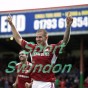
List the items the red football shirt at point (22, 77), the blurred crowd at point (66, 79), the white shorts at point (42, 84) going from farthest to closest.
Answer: the blurred crowd at point (66, 79) < the red football shirt at point (22, 77) < the white shorts at point (42, 84)

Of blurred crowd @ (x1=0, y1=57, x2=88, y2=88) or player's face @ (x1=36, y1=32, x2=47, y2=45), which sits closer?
player's face @ (x1=36, y1=32, x2=47, y2=45)

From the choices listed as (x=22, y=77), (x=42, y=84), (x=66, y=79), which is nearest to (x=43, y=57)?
(x=42, y=84)

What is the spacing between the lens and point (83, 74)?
1666 cm

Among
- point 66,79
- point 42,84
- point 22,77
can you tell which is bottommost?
point 66,79

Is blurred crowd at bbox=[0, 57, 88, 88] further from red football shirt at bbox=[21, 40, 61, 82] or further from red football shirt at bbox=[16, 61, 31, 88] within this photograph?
red football shirt at bbox=[21, 40, 61, 82]

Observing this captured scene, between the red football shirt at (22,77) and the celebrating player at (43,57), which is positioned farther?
the red football shirt at (22,77)

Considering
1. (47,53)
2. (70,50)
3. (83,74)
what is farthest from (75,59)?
(47,53)

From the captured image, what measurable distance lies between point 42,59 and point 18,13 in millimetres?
10582

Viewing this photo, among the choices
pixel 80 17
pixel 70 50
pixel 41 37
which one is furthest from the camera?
pixel 70 50

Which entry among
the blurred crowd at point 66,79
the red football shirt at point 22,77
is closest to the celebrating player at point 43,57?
the red football shirt at point 22,77

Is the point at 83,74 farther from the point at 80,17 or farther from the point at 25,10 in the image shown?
the point at 25,10

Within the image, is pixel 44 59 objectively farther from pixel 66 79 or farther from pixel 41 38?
pixel 66 79

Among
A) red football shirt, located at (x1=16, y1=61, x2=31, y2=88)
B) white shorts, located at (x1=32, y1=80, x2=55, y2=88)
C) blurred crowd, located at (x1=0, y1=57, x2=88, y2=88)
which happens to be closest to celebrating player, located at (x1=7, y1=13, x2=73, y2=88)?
white shorts, located at (x1=32, y1=80, x2=55, y2=88)

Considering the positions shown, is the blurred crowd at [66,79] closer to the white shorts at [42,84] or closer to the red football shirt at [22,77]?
the red football shirt at [22,77]
